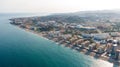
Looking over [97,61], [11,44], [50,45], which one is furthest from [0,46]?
[97,61]

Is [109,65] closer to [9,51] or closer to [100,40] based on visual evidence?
[100,40]

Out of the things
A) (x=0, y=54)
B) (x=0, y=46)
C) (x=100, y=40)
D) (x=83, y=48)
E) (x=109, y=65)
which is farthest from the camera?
(x=100, y=40)

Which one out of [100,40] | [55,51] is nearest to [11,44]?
[55,51]

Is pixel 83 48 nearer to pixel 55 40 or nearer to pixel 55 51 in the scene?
pixel 55 51

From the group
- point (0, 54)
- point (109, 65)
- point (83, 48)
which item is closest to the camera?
point (109, 65)

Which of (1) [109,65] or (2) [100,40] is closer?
(1) [109,65]

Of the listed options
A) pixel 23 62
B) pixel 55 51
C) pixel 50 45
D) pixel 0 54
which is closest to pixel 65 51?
pixel 55 51

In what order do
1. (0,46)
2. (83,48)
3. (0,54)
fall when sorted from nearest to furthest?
(0,54)
(83,48)
(0,46)

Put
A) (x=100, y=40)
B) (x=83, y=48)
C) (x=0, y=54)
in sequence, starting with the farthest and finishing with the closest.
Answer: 1. (x=100, y=40)
2. (x=83, y=48)
3. (x=0, y=54)

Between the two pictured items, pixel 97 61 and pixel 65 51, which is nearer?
pixel 97 61
